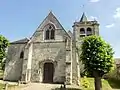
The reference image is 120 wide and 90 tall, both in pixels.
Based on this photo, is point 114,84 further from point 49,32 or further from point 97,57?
point 49,32

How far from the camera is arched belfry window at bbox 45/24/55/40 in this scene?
98.1ft

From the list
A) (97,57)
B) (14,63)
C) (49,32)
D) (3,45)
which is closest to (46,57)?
(49,32)

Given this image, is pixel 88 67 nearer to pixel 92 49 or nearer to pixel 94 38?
pixel 92 49

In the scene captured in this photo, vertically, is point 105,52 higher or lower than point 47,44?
lower

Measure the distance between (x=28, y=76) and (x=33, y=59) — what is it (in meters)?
3.09

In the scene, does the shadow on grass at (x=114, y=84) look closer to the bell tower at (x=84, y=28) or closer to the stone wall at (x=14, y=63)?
the bell tower at (x=84, y=28)

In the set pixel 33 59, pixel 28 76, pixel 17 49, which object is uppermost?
pixel 17 49

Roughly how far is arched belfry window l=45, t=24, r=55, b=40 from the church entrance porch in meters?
4.87

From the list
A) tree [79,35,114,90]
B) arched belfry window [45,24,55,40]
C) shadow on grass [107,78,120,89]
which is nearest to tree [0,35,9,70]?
arched belfry window [45,24,55,40]

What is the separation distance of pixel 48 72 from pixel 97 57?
32.3ft

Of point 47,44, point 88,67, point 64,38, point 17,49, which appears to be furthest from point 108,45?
point 17,49

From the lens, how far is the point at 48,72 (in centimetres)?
2842

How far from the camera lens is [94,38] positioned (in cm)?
2355

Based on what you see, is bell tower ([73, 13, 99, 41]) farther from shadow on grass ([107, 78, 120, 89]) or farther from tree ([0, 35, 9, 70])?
tree ([0, 35, 9, 70])
